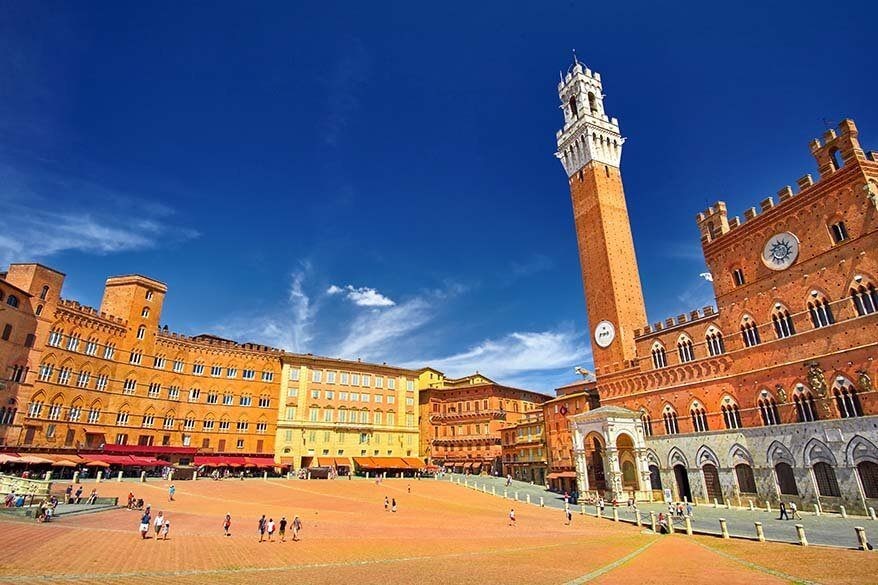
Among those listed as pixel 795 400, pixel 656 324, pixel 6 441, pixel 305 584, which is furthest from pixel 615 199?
pixel 6 441

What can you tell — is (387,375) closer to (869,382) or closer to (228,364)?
(228,364)

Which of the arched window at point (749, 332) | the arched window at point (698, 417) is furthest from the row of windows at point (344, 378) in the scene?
the arched window at point (749, 332)

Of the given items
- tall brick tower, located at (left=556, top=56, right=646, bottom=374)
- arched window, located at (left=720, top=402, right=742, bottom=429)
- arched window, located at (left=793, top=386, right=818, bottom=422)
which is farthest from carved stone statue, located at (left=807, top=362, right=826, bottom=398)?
tall brick tower, located at (left=556, top=56, right=646, bottom=374)

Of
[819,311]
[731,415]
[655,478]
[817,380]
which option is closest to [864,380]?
[817,380]

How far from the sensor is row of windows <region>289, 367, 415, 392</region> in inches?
2611

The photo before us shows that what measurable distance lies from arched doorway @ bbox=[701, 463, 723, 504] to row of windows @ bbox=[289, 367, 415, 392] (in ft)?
144

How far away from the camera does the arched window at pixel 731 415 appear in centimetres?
3694

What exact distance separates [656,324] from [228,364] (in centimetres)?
5185

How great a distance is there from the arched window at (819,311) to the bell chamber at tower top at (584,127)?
2899cm

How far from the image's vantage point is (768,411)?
115 ft

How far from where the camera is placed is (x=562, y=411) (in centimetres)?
5425

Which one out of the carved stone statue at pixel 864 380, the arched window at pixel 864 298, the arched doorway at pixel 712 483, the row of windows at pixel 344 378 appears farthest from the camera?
the row of windows at pixel 344 378

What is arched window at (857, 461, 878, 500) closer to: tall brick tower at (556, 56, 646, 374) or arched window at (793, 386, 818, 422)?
arched window at (793, 386, 818, 422)

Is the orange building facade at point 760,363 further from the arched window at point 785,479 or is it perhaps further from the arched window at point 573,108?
the arched window at point 573,108
